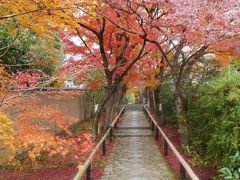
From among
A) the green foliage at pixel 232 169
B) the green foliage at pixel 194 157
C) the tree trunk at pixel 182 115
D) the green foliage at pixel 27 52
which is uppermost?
the green foliage at pixel 27 52

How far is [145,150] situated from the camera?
51.1 feet

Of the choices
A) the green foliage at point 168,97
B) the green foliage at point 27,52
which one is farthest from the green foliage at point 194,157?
the green foliage at point 168,97

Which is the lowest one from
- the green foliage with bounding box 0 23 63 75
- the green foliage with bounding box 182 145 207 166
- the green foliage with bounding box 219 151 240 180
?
the green foliage with bounding box 182 145 207 166

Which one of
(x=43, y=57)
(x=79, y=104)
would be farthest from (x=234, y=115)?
(x=79, y=104)

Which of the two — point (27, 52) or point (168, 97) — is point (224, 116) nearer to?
point (27, 52)

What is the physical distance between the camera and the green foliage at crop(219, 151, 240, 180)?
8872 mm

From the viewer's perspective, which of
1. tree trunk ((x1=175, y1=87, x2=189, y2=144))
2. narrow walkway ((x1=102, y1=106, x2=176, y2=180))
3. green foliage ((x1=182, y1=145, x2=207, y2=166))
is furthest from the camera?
tree trunk ((x1=175, y1=87, x2=189, y2=144))

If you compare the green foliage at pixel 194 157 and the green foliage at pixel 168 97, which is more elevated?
the green foliage at pixel 168 97

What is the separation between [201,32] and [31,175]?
7159 millimetres

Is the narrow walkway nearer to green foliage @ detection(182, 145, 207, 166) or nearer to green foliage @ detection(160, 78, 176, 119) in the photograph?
green foliage @ detection(182, 145, 207, 166)

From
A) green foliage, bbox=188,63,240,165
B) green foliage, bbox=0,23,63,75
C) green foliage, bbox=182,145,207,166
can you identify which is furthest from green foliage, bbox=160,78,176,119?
green foliage, bbox=188,63,240,165

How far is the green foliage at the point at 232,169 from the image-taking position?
8.87 meters

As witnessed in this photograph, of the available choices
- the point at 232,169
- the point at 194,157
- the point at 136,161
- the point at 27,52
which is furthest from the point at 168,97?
the point at 232,169

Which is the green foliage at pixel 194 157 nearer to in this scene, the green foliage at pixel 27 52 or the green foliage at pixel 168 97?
the green foliage at pixel 27 52
